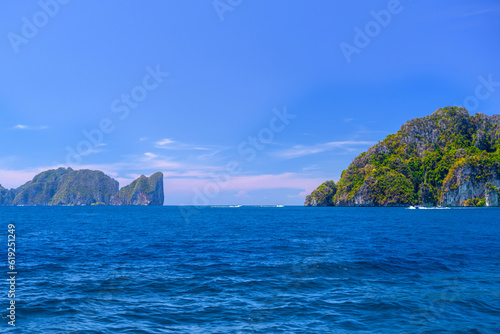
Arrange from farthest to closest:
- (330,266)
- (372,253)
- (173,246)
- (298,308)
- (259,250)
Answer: (173,246)
(259,250)
(372,253)
(330,266)
(298,308)

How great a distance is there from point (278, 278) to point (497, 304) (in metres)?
14.6

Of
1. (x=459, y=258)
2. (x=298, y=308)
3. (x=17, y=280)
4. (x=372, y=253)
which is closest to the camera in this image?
(x=298, y=308)

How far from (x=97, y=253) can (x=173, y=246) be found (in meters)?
10.3

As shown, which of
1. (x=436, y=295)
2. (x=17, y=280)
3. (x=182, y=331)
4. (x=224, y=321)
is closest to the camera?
(x=182, y=331)

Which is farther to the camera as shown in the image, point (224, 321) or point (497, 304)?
point (497, 304)

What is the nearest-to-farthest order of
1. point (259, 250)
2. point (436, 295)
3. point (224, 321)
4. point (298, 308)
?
1. point (224, 321)
2. point (298, 308)
3. point (436, 295)
4. point (259, 250)

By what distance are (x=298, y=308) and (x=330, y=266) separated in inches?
496

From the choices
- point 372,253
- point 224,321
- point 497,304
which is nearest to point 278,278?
point 224,321

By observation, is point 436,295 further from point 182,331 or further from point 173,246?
point 173,246

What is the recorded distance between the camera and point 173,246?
44.7m

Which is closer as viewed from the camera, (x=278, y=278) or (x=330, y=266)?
(x=278, y=278)

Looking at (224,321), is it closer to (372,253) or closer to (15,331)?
(15,331)

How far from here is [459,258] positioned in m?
34.0

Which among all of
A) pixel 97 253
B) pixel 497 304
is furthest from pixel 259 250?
pixel 497 304
